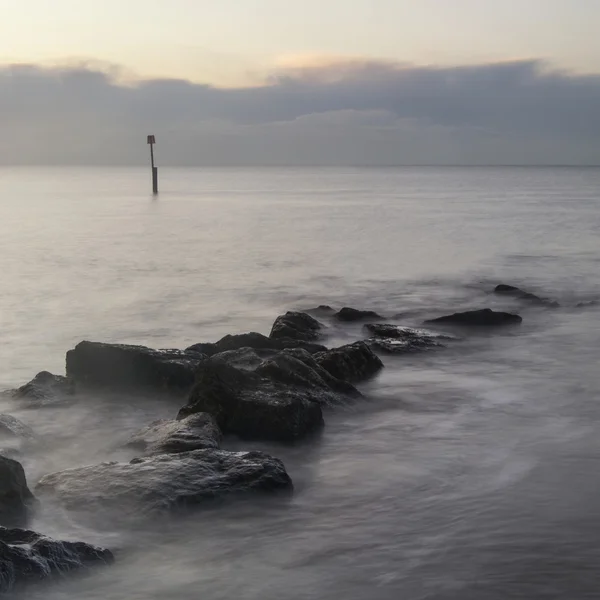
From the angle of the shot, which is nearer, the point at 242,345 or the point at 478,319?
the point at 242,345

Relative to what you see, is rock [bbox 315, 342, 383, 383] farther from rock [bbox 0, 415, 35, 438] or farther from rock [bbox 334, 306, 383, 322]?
rock [bbox 334, 306, 383, 322]

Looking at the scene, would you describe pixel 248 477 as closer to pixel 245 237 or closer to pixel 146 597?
pixel 146 597

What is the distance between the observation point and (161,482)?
20.6 feet

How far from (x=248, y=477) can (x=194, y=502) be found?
489mm

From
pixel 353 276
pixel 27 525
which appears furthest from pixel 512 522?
pixel 353 276

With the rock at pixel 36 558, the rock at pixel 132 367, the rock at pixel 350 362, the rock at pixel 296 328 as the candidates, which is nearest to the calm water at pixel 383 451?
the rock at pixel 36 558

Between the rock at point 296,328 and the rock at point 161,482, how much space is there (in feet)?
17.3

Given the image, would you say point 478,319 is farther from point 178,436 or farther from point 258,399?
point 178,436

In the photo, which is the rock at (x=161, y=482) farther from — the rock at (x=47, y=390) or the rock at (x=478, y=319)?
the rock at (x=478, y=319)

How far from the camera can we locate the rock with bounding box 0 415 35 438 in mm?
8078

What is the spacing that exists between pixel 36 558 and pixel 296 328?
7.68 m

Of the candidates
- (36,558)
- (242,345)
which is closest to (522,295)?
(242,345)

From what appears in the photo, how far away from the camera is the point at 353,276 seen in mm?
22281

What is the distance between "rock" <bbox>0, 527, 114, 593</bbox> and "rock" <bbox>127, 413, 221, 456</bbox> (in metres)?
1.64
